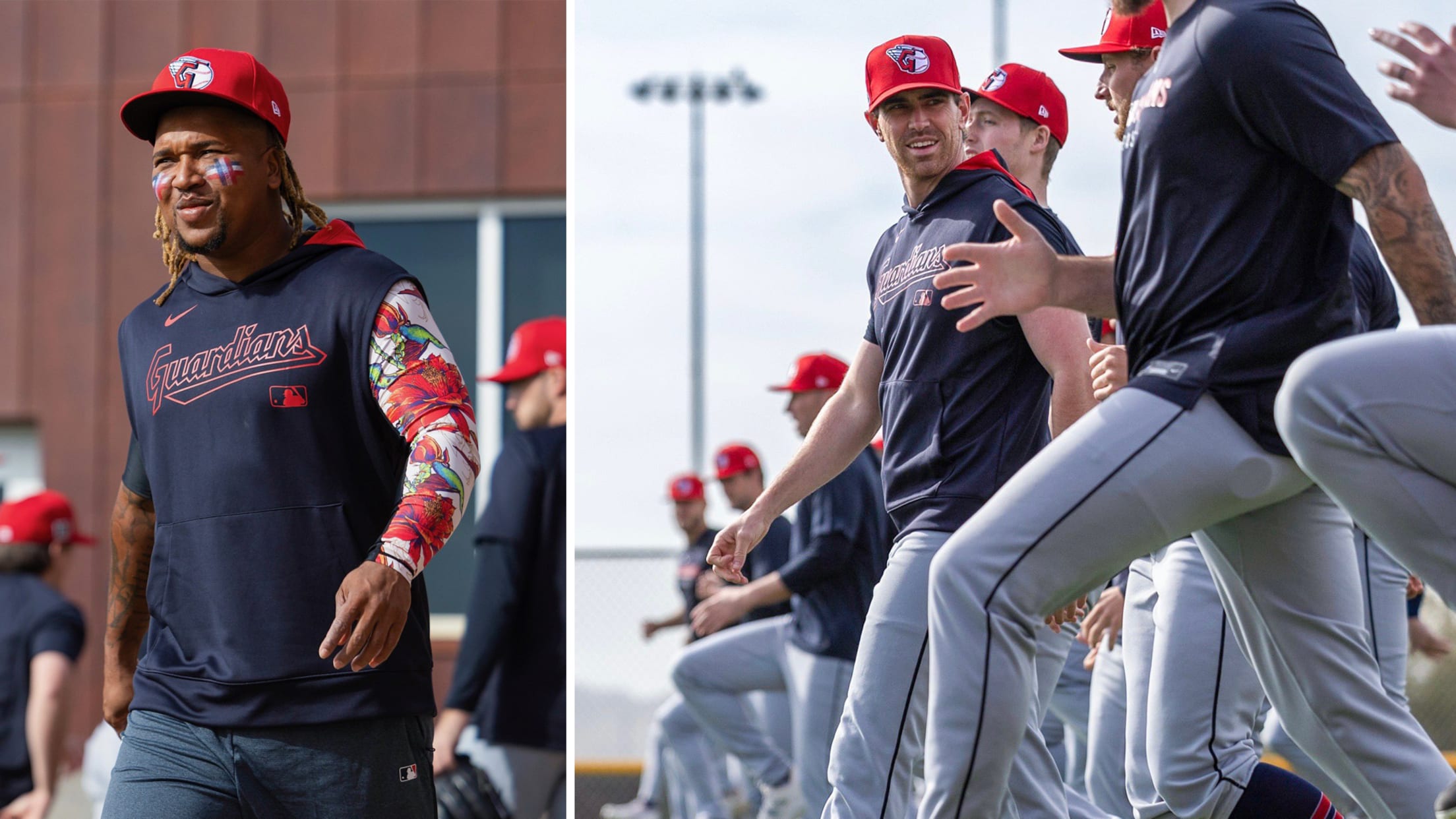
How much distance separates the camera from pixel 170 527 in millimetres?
3727

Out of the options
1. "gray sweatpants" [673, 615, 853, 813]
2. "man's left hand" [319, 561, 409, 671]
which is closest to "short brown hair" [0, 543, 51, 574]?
"gray sweatpants" [673, 615, 853, 813]

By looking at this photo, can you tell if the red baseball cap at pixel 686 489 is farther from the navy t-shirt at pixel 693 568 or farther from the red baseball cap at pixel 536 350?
the red baseball cap at pixel 536 350

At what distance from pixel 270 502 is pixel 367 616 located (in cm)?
51

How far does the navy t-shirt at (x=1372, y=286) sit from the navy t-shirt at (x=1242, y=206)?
1728mm

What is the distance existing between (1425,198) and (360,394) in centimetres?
239

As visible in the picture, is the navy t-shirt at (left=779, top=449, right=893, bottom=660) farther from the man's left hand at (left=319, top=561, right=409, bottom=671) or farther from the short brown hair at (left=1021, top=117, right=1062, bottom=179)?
the man's left hand at (left=319, top=561, right=409, bottom=671)

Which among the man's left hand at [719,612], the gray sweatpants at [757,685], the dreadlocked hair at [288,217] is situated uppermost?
the dreadlocked hair at [288,217]

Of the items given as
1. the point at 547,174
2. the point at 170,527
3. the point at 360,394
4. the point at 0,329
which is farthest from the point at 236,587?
the point at 0,329

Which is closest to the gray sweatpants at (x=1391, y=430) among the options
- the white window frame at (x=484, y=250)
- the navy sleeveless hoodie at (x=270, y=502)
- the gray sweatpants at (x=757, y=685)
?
the navy sleeveless hoodie at (x=270, y=502)

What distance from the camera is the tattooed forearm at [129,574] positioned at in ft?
13.2

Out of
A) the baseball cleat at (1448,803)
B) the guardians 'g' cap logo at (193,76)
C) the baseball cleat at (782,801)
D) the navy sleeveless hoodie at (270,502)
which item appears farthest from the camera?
the baseball cleat at (782,801)

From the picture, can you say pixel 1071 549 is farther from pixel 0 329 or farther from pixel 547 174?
pixel 0 329

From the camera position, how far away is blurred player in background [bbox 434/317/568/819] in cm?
618

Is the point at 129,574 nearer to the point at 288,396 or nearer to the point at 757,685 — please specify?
the point at 288,396
